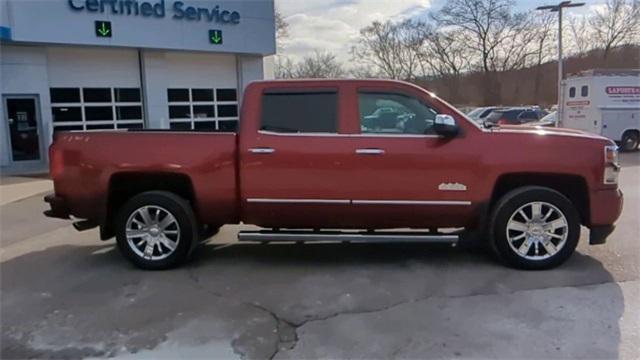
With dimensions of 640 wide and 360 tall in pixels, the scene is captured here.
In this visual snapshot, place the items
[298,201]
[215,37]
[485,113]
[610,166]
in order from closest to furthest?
1. [610,166]
2. [298,201]
3. [215,37]
4. [485,113]

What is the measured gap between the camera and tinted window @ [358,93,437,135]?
5.59 m

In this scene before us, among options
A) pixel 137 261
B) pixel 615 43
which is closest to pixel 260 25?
pixel 137 261

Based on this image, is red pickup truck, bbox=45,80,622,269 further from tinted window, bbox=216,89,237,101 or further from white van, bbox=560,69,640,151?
tinted window, bbox=216,89,237,101

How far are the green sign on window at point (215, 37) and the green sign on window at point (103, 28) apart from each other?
3.58 m

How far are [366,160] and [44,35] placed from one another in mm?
→ 13994

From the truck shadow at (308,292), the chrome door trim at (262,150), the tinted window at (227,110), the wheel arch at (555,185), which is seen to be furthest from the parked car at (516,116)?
the chrome door trim at (262,150)

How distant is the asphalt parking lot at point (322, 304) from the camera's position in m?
3.90

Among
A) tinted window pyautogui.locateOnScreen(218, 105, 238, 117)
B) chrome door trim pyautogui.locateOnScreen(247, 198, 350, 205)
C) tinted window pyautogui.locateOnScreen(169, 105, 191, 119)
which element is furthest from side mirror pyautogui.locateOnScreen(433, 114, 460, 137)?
tinted window pyautogui.locateOnScreen(218, 105, 238, 117)

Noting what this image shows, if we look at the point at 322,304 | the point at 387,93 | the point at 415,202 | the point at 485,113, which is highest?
the point at 387,93

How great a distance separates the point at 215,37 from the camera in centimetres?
1934

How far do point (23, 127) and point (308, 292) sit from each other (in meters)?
14.7

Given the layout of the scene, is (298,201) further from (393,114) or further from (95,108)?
(95,108)

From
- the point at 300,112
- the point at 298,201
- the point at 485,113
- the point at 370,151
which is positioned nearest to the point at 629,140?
the point at 485,113

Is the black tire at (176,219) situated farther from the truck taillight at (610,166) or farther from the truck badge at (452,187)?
the truck taillight at (610,166)
